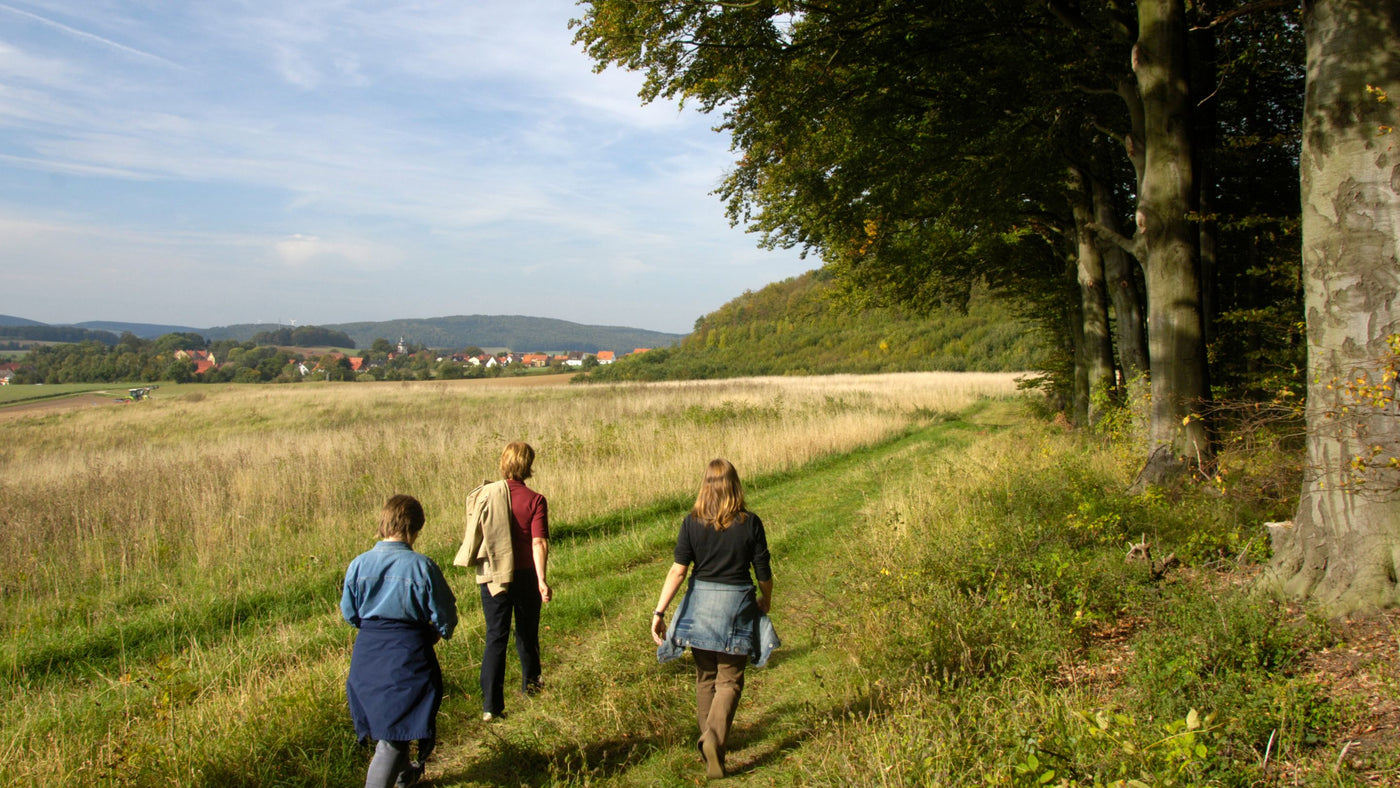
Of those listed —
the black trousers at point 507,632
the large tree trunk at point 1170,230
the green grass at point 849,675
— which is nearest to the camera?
the green grass at point 849,675

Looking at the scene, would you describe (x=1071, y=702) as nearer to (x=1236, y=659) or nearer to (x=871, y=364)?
(x=1236, y=659)

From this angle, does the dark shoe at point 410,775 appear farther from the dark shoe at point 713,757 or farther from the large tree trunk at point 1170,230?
the large tree trunk at point 1170,230

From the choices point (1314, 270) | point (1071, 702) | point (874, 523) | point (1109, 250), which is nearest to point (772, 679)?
point (1071, 702)

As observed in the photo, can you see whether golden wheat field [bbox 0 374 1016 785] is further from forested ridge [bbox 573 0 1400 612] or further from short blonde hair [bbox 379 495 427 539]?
forested ridge [bbox 573 0 1400 612]

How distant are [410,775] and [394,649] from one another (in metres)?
0.85

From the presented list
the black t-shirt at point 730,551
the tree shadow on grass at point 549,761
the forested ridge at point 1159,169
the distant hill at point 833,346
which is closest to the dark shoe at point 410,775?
the tree shadow on grass at point 549,761

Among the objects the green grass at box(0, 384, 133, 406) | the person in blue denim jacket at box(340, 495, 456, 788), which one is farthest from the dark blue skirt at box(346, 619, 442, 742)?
the green grass at box(0, 384, 133, 406)

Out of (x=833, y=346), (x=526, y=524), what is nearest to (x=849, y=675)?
(x=526, y=524)

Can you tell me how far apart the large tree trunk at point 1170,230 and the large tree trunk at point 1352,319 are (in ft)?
9.82

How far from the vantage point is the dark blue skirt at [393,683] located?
3570 mm

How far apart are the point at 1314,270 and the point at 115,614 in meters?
9.92

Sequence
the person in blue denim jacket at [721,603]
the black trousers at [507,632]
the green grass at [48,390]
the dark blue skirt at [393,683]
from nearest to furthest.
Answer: the dark blue skirt at [393,683]
the person in blue denim jacket at [721,603]
the black trousers at [507,632]
the green grass at [48,390]

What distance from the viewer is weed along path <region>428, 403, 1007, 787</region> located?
13.8ft

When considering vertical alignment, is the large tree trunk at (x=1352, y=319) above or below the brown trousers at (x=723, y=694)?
above
